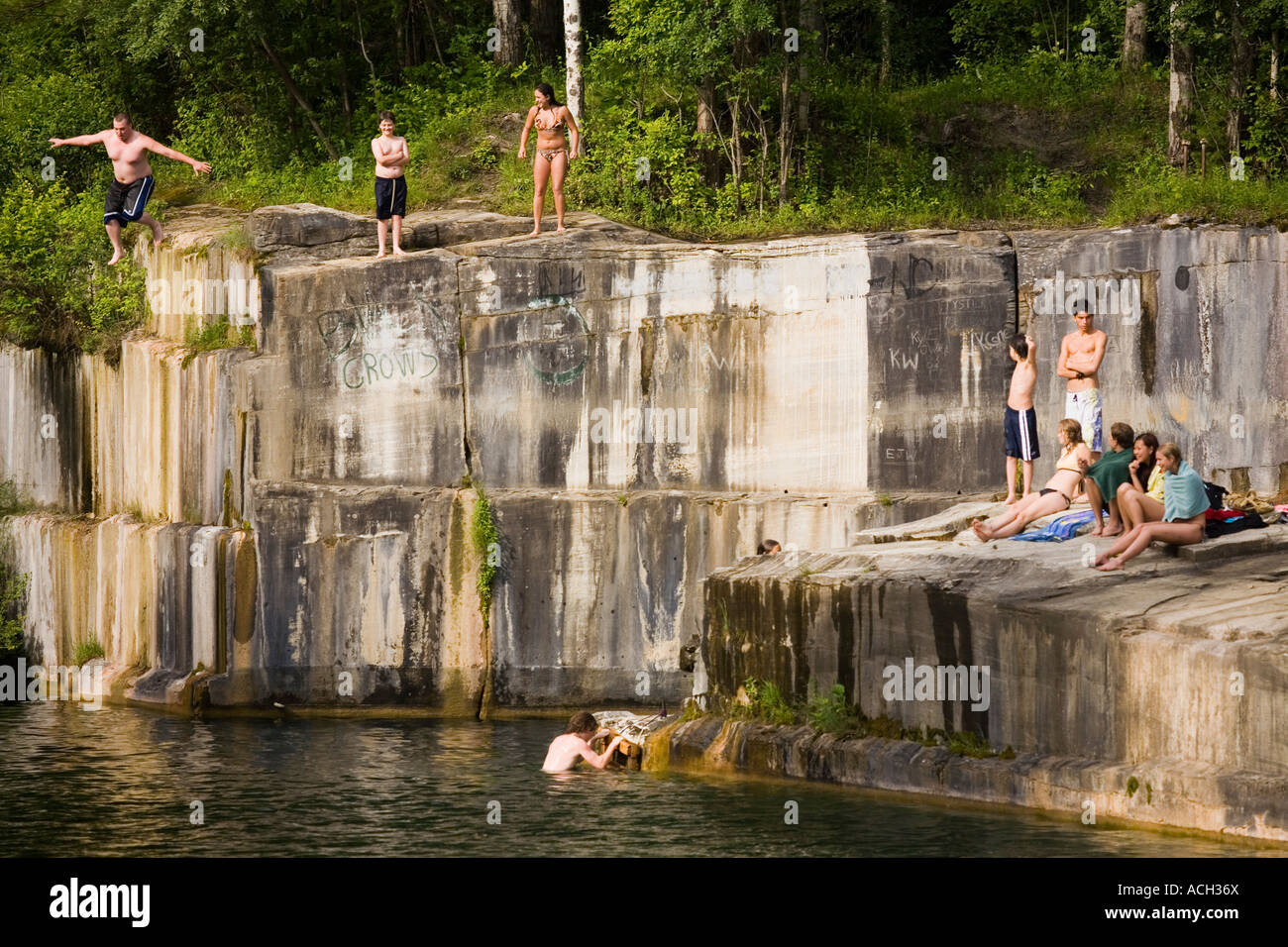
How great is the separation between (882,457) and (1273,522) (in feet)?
16.5

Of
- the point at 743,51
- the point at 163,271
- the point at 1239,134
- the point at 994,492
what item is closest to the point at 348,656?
the point at 163,271

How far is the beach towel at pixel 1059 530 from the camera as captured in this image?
55.0ft

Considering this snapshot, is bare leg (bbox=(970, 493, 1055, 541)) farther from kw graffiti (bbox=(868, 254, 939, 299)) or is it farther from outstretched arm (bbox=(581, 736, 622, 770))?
outstretched arm (bbox=(581, 736, 622, 770))

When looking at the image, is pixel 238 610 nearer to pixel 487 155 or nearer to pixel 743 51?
pixel 487 155

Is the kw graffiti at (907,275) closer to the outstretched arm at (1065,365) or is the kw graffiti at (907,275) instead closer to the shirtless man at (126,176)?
the outstretched arm at (1065,365)

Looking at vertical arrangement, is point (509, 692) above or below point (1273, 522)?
below

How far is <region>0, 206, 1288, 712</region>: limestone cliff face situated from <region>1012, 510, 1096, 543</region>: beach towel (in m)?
3.40

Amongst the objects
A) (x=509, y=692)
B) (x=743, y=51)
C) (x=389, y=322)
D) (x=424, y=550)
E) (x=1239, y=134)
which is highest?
(x=743, y=51)

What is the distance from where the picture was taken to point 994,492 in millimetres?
20516

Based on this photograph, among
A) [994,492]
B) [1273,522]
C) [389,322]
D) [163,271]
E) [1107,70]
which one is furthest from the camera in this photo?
[1107,70]

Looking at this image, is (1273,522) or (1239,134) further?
(1239,134)

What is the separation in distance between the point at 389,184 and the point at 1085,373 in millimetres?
8473

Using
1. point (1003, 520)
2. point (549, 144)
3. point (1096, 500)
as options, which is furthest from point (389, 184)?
point (1096, 500)

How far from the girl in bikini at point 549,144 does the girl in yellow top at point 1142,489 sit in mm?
8188
